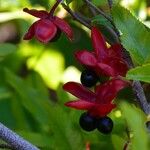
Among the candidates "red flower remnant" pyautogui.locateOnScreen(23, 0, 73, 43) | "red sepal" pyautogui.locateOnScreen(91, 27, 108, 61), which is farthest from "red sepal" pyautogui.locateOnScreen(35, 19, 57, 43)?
"red sepal" pyautogui.locateOnScreen(91, 27, 108, 61)

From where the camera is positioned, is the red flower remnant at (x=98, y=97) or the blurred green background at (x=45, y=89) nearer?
the red flower remnant at (x=98, y=97)

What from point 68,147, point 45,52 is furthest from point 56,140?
point 45,52

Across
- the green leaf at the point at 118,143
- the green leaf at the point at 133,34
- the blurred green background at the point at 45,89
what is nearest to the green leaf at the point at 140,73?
the green leaf at the point at 133,34

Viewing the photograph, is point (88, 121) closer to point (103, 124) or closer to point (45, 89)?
point (103, 124)

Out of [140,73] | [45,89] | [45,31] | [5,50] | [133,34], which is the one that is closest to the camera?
[140,73]

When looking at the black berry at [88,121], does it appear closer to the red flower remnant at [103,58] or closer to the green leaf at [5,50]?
the red flower remnant at [103,58]

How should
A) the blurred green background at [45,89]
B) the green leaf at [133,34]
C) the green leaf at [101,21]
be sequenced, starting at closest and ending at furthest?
the green leaf at [133,34], the green leaf at [101,21], the blurred green background at [45,89]

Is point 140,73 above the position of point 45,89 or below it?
above

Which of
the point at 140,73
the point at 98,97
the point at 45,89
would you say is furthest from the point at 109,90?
the point at 45,89
